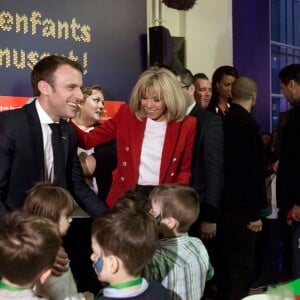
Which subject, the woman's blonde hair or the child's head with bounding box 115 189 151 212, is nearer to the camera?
the child's head with bounding box 115 189 151 212

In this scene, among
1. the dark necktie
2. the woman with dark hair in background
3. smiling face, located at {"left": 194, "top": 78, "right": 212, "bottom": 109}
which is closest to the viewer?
the dark necktie

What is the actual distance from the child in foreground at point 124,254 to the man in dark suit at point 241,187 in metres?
1.51

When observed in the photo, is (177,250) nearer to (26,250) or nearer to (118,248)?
(118,248)

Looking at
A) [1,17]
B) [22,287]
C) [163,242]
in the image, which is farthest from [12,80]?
[22,287]

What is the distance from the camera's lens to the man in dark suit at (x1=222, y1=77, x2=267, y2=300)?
3221mm

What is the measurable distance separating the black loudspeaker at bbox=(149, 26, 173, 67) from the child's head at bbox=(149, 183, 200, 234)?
6.51 ft

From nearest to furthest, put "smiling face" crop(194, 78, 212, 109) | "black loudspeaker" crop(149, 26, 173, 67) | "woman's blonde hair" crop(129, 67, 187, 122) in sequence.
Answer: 1. "woman's blonde hair" crop(129, 67, 187, 122)
2. "smiling face" crop(194, 78, 212, 109)
3. "black loudspeaker" crop(149, 26, 173, 67)

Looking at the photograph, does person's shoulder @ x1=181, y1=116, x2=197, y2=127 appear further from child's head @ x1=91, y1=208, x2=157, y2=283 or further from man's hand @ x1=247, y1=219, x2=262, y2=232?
child's head @ x1=91, y1=208, x2=157, y2=283

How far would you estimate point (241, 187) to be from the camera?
323cm

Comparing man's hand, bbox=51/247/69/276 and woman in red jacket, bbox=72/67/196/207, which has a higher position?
woman in red jacket, bbox=72/67/196/207

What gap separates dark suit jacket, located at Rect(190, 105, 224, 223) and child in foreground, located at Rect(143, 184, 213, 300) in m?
0.56

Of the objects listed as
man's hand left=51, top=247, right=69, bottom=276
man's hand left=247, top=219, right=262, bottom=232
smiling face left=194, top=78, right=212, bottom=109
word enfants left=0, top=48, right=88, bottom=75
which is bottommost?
man's hand left=247, top=219, right=262, bottom=232

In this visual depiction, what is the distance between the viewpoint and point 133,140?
2.70 m

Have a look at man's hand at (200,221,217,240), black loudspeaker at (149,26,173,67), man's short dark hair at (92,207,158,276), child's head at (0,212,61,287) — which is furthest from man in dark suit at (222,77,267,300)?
child's head at (0,212,61,287)
